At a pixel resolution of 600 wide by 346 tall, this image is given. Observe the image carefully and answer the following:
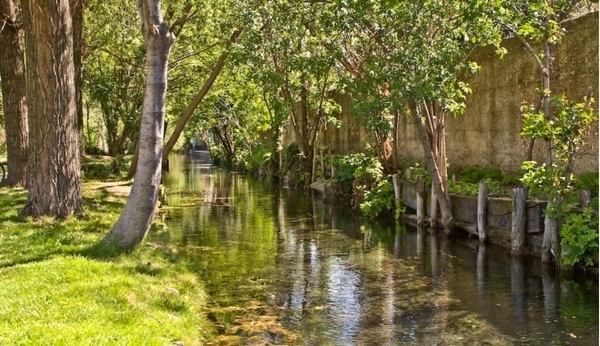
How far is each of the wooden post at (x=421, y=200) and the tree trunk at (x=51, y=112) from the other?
8.79m

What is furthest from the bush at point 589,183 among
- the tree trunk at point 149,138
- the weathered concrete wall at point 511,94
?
the tree trunk at point 149,138

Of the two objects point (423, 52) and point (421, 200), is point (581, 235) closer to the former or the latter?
point (423, 52)

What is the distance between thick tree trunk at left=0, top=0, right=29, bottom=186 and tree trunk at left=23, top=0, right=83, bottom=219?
14.3 feet

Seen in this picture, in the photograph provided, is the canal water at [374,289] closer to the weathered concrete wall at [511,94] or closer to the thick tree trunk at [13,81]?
the weathered concrete wall at [511,94]

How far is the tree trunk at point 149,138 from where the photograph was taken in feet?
33.3

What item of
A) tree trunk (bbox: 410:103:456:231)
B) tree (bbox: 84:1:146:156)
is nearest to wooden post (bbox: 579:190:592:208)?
tree trunk (bbox: 410:103:456:231)

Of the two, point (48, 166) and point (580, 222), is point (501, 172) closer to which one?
point (580, 222)

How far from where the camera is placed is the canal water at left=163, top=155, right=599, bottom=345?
8625 millimetres

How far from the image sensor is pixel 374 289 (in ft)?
36.1

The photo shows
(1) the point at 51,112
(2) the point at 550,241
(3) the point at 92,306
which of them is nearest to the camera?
(3) the point at 92,306

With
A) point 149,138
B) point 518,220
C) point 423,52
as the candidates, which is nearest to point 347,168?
point 423,52

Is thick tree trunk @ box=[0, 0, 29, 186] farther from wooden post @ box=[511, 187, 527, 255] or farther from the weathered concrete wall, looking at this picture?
the weathered concrete wall

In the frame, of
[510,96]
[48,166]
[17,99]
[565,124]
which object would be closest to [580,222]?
[565,124]

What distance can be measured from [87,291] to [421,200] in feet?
36.1
